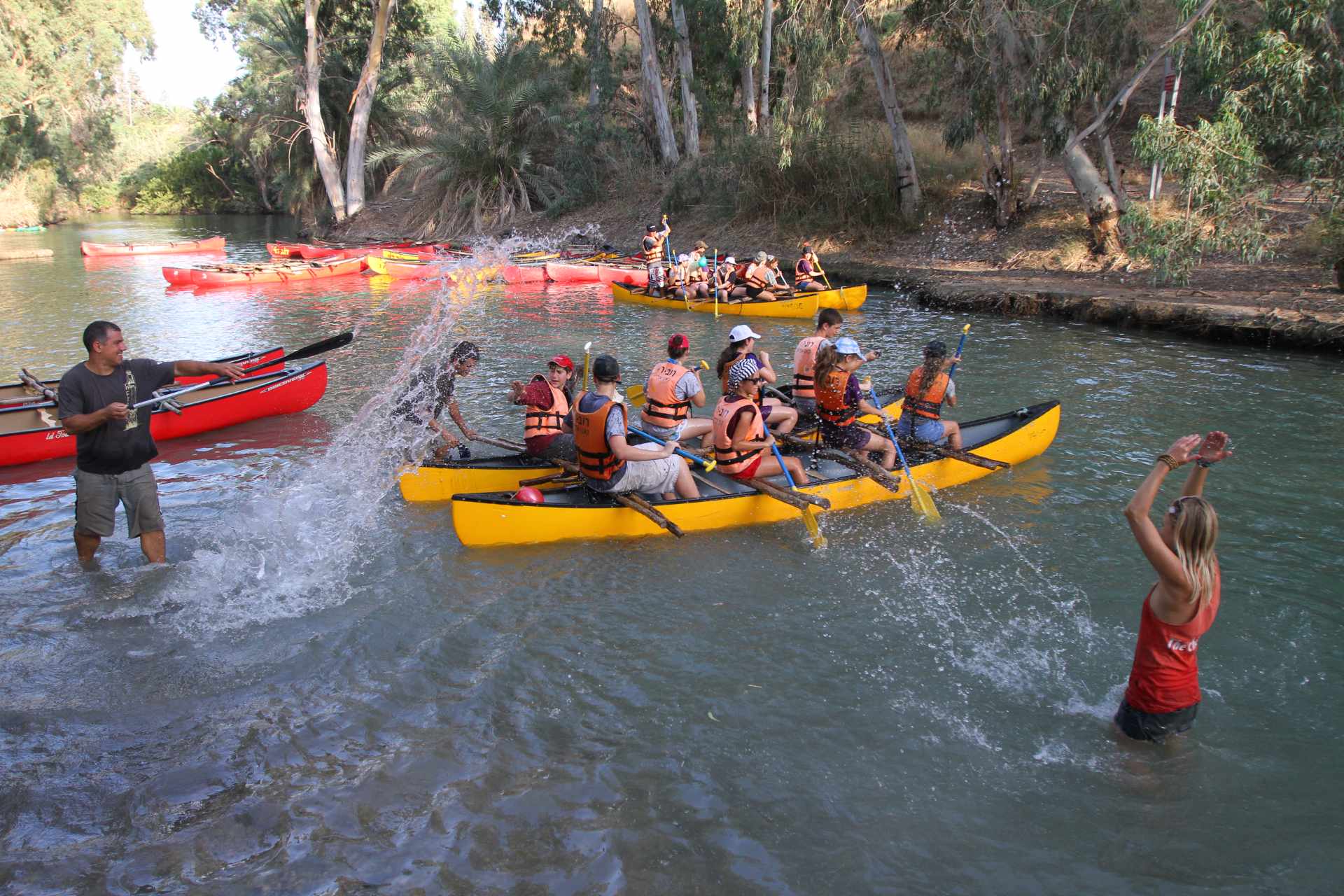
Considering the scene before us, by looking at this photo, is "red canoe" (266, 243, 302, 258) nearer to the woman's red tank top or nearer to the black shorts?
the black shorts

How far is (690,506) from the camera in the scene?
27.0 feet

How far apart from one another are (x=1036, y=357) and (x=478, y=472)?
1030 cm

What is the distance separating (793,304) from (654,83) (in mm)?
15811

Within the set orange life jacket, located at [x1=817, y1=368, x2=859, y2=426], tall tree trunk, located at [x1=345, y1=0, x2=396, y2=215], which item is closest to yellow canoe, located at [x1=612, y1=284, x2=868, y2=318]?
orange life jacket, located at [x1=817, y1=368, x2=859, y2=426]

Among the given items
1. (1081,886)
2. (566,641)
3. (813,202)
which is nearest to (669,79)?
(813,202)

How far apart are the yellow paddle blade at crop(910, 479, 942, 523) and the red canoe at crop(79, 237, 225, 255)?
33.8m

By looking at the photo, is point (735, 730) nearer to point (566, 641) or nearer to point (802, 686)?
point (802, 686)

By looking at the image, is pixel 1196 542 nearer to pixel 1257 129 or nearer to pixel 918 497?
pixel 918 497

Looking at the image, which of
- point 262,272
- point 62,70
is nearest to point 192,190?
point 62,70

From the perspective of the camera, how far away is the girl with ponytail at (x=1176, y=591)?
4.09m

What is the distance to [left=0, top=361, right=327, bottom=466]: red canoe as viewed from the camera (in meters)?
10.2

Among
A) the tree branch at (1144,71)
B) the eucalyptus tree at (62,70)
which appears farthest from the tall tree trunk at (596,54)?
the eucalyptus tree at (62,70)

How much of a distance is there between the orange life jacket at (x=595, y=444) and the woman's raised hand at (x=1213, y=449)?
15.4ft

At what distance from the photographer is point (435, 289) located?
24.9 metres
